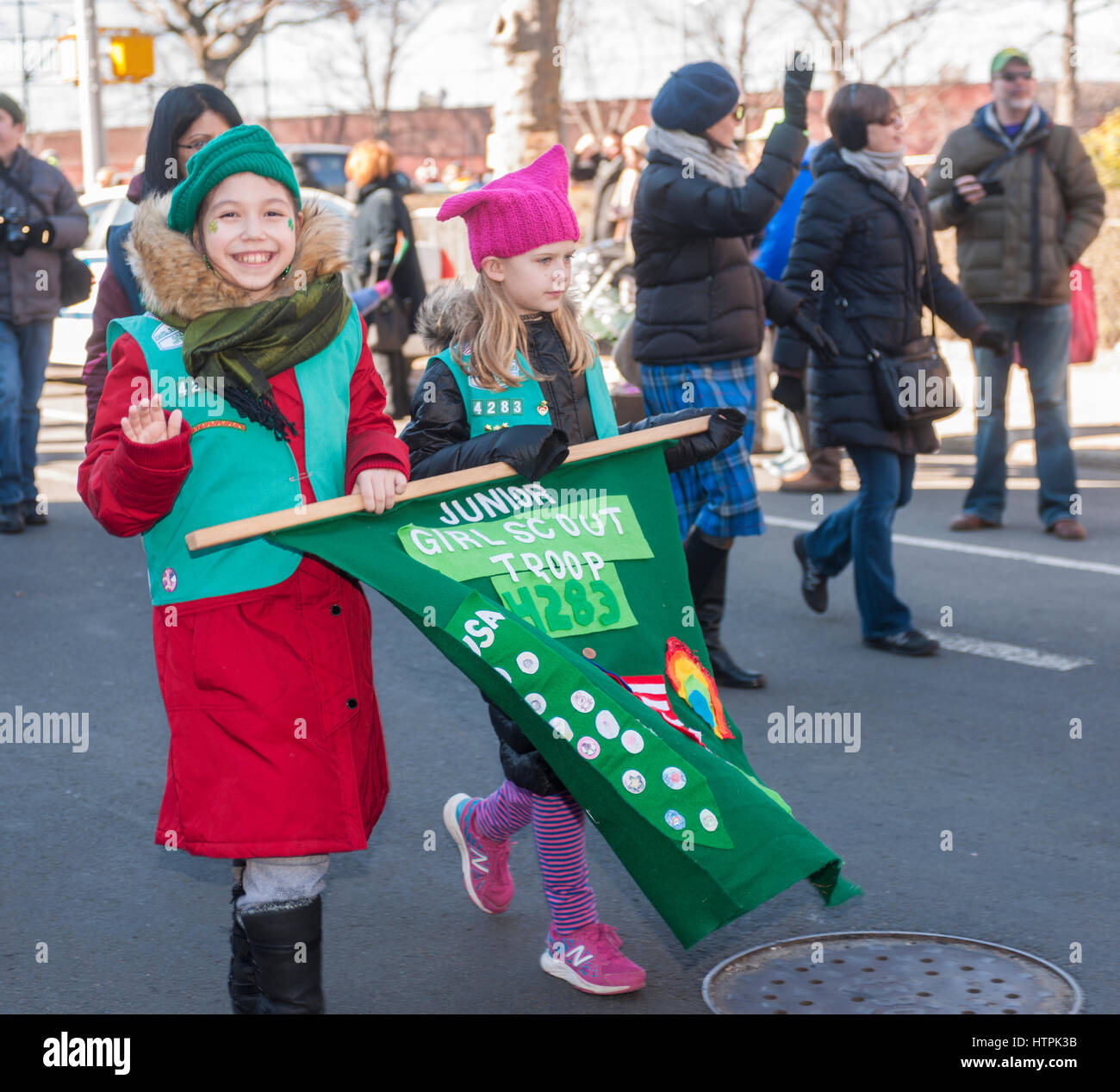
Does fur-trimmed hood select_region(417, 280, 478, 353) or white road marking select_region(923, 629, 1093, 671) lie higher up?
fur-trimmed hood select_region(417, 280, 478, 353)

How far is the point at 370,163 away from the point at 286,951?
9.60m

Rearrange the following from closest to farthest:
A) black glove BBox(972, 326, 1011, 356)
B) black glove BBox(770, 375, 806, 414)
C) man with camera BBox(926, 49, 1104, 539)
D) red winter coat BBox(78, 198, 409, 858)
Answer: red winter coat BBox(78, 198, 409, 858)
black glove BBox(770, 375, 806, 414)
black glove BBox(972, 326, 1011, 356)
man with camera BBox(926, 49, 1104, 539)

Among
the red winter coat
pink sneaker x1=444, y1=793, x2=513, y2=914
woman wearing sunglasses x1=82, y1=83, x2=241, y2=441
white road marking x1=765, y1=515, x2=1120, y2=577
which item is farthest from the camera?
white road marking x1=765, y1=515, x2=1120, y2=577

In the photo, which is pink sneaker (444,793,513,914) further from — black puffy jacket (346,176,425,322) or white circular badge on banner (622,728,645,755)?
A: black puffy jacket (346,176,425,322)

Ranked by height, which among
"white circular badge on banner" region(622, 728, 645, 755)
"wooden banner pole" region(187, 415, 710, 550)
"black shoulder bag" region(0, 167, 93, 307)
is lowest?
"white circular badge on banner" region(622, 728, 645, 755)

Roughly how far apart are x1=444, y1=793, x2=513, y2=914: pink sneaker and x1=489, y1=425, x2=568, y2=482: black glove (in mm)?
1073

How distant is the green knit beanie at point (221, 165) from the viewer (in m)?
3.06

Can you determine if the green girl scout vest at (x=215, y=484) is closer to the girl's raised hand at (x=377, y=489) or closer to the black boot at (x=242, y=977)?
the girl's raised hand at (x=377, y=489)

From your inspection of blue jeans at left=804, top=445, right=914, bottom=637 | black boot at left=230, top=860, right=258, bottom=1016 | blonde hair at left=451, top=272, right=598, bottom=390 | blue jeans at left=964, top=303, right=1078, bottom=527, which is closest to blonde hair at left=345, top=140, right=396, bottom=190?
blue jeans at left=964, top=303, right=1078, bottom=527

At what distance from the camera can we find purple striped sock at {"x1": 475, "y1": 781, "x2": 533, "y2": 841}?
12.5 feet

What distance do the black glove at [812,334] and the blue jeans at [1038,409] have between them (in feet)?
8.45

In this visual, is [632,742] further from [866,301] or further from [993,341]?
[993,341]

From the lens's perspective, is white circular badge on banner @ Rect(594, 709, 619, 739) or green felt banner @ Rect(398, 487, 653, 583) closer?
white circular badge on banner @ Rect(594, 709, 619, 739)

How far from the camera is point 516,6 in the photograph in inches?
607
